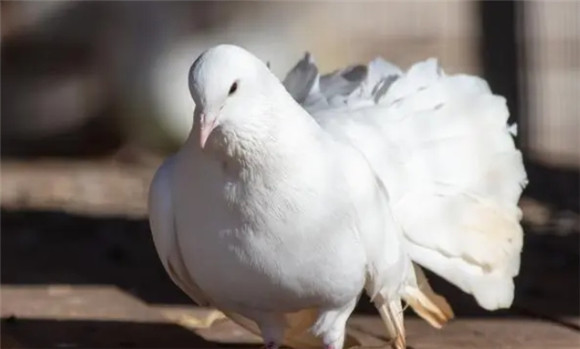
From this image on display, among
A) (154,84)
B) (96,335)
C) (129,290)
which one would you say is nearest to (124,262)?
(129,290)

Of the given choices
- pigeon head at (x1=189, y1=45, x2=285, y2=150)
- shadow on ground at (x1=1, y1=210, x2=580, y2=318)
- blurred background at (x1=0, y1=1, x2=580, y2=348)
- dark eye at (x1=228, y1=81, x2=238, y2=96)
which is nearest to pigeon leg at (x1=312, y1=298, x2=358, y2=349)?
pigeon head at (x1=189, y1=45, x2=285, y2=150)

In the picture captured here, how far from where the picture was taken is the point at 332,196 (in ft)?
12.8

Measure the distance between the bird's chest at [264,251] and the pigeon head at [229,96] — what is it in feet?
0.53

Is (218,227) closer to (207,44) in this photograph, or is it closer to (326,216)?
(326,216)

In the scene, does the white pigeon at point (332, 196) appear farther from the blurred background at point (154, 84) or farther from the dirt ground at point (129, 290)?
the blurred background at point (154, 84)

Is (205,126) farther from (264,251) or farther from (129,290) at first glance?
(129,290)

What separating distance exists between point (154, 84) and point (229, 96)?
538 centimetres

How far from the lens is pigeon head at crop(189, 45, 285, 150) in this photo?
357 cm

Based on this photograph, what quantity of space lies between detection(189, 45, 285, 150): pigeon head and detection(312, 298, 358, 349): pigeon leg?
654mm

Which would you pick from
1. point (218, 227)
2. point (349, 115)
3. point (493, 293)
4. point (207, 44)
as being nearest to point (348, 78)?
point (349, 115)

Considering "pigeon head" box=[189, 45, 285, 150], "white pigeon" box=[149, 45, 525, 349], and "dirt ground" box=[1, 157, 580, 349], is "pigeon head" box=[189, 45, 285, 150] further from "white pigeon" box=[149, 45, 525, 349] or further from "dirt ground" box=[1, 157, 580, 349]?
"dirt ground" box=[1, 157, 580, 349]

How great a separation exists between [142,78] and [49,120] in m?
0.65

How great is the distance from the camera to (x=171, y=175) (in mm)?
4008

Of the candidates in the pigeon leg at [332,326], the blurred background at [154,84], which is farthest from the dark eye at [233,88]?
the blurred background at [154,84]
